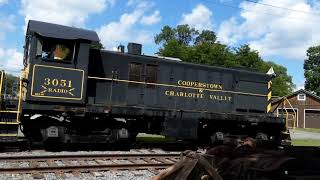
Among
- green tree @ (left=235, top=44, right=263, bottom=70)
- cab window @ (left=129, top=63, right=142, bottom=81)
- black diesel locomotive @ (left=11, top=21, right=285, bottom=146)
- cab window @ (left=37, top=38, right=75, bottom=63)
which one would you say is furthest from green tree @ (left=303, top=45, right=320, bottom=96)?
cab window @ (left=37, top=38, right=75, bottom=63)

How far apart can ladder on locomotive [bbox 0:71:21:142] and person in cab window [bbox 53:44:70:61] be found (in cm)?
167

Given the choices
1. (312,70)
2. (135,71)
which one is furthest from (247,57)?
(135,71)

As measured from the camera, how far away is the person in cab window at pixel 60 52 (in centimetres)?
1334

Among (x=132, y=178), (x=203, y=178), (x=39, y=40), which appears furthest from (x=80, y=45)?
(x=203, y=178)

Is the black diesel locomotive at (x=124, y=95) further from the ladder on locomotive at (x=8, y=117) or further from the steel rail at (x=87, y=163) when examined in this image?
the steel rail at (x=87, y=163)

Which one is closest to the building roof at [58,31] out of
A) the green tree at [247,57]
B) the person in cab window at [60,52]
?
the person in cab window at [60,52]

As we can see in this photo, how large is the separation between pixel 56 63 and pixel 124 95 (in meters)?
2.71

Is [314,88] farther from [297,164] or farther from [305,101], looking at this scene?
[297,164]

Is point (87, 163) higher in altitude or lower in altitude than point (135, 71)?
lower

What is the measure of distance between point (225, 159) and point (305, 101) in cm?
5069

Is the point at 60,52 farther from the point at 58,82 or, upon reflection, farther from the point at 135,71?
the point at 135,71

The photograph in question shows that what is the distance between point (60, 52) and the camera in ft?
43.9

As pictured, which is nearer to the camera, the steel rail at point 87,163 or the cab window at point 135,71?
the steel rail at point 87,163

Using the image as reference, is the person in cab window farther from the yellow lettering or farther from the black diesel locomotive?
the yellow lettering
